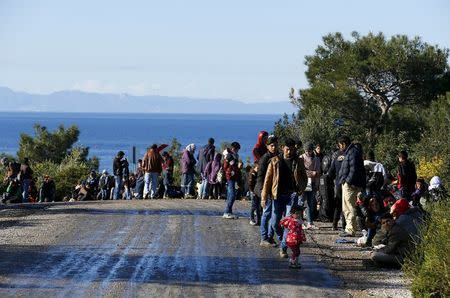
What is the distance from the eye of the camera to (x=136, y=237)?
674 inches

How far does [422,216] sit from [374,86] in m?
39.3

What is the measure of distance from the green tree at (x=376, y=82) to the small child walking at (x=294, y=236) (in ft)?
120

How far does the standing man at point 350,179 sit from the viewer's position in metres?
17.3

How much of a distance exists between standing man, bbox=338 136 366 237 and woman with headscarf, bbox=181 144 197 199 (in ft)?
38.9

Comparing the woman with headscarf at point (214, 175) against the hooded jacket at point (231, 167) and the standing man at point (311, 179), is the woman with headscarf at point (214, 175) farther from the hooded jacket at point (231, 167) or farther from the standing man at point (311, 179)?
the standing man at point (311, 179)

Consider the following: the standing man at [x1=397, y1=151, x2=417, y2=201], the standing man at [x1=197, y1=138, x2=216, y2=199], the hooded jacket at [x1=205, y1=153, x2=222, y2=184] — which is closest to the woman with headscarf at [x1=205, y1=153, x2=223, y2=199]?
the hooded jacket at [x1=205, y1=153, x2=222, y2=184]

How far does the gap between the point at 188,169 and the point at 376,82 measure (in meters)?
25.8

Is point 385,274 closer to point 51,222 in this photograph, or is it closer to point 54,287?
point 54,287

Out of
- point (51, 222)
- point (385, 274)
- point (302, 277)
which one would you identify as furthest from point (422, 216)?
point (51, 222)

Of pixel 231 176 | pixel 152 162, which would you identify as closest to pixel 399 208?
pixel 231 176

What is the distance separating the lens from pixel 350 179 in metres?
17.2

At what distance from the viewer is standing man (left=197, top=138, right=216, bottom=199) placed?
28.1 metres

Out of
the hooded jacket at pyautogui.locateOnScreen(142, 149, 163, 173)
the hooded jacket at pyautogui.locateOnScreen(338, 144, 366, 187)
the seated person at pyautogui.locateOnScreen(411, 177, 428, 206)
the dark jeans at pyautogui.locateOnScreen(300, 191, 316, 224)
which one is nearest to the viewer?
the hooded jacket at pyautogui.locateOnScreen(338, 144, 366, 187)

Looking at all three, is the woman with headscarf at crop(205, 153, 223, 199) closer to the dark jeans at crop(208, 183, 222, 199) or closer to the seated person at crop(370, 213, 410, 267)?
the dark jeans at crop(208, 183, 222, 199)
